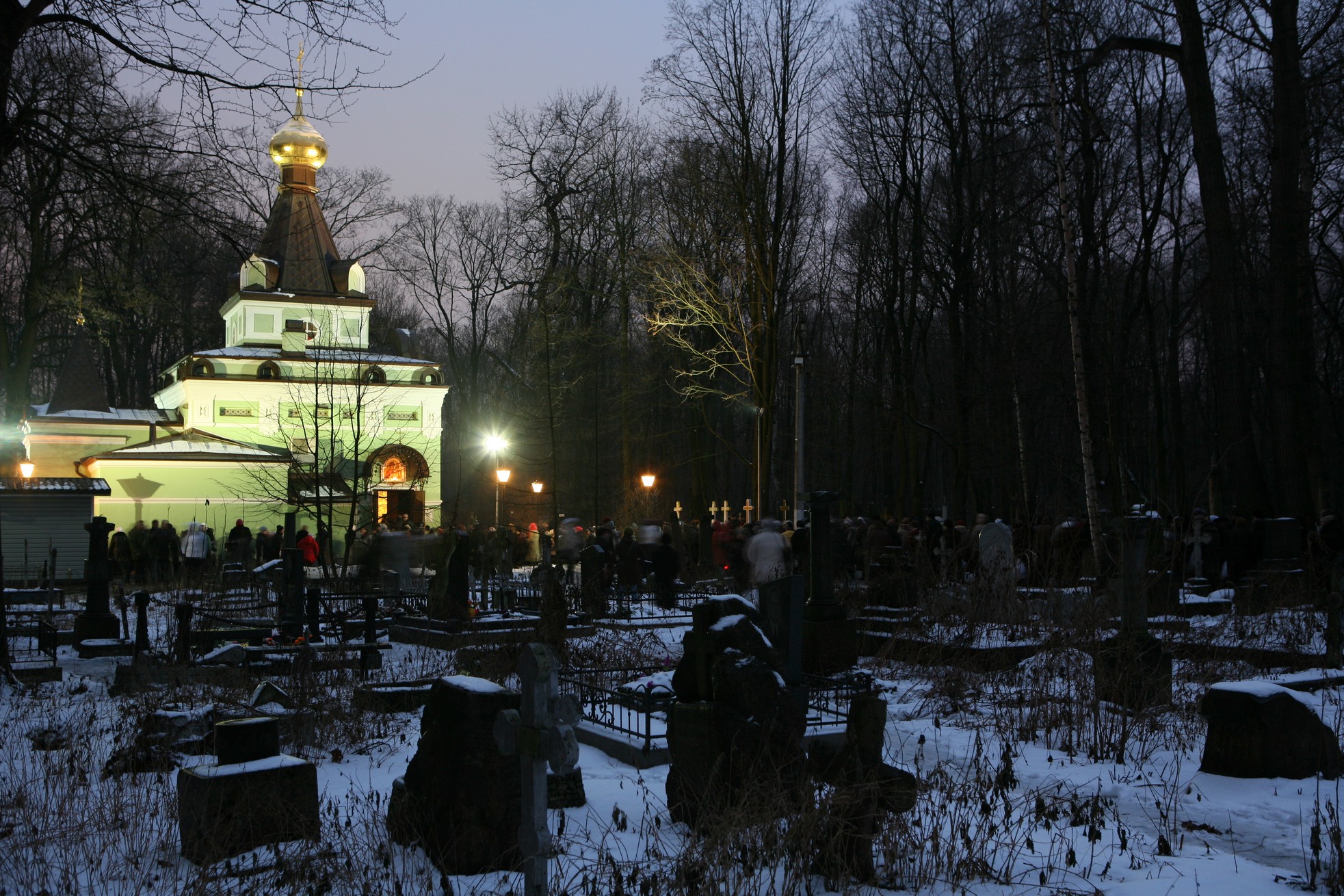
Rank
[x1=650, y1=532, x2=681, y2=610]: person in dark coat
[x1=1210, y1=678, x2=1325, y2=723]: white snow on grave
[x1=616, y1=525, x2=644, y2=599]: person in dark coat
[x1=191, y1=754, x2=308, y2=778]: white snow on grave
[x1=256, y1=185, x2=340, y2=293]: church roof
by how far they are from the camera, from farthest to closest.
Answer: [x1=256, y1=185, x2=340, y2=293]: church roof → [x1=616, y1=525, x2=644, y2=599]: person in dark coat → [x1=650, y1=532, x2=681, y2=610]: person in dark coat → [x1=1210, y1=678, x2=1325, y2=723]: white snow on grave → [x1=191, y1=754, x2=308, y2=778]: white snow on grave

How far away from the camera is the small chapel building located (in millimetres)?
36000

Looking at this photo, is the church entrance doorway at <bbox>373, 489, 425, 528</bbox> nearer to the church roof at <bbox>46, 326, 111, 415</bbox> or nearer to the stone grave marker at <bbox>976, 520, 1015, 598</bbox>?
the church roof at <bbox>46, 326, 111, 415</bbox>

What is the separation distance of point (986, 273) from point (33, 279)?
74.1 feet

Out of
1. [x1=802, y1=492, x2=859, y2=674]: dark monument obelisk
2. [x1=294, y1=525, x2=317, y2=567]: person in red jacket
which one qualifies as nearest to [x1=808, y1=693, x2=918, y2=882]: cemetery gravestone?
[x1=802, y1=492, x2=859, y2=674]: dark monument obelisk

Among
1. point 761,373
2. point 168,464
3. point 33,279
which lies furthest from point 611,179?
point 33,279

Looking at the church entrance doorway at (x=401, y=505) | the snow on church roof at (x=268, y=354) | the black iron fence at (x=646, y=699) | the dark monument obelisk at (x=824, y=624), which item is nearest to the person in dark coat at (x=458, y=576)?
the black iron fence at (x=646, y=699)

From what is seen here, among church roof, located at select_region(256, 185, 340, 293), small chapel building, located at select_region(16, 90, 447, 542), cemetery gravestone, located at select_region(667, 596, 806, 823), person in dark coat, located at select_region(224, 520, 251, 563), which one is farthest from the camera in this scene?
church roof, located at select_region(256, 185, 340, 293)

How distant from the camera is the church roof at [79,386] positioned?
4025 centimetres

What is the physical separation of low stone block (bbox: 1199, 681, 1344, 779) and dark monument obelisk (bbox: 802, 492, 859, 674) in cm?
547

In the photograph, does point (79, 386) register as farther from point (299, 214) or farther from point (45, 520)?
point (45, 520)

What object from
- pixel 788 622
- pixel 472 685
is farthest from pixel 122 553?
pixel 472 685

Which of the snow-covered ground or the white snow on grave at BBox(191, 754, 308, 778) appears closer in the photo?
the snow-covered ground

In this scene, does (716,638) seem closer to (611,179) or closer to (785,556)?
(785,556)

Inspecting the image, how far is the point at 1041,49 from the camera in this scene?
18.7 metres
